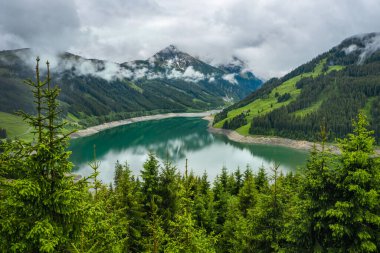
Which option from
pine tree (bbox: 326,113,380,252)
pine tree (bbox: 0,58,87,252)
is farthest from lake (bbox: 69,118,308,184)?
pine tree (bbox: 0,58,87,252)

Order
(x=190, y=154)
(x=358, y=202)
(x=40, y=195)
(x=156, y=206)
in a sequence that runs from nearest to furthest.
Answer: (x=40, y=195) < (x=358, y=202) < (x=156, y=206) < (x=190, y=154)

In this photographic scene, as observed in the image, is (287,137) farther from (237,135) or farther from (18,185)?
(18,185)

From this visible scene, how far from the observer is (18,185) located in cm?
872

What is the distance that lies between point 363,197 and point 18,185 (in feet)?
43.2

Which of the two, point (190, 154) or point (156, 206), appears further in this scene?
point (190, 154)

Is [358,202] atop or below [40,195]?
below

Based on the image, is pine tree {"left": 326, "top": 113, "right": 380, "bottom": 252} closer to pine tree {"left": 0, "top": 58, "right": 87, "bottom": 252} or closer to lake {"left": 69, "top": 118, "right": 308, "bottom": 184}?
pine tree {"left": 0, "top": 58, "right": 87, "bottom": 252}

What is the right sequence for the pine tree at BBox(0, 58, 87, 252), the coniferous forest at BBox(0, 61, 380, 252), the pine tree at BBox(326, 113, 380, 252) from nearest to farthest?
the pine tree at BBox(0, 58, 87, 252) < the coniferous forest at BBox(0, 61, 380, 252) < the pine tree at BBox(326, 113, 380, 252)

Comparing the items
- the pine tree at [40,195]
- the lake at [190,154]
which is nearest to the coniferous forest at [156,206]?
the pine tree at [40,195]

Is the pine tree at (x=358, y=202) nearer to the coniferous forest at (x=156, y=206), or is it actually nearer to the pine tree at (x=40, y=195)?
the coniferous forest at (x=156, y=206)

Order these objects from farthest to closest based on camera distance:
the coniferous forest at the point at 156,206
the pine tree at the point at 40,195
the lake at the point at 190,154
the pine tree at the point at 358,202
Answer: the lake at the point at 190,154, the pine tree at the point at 358,202, the coniferous forest at the point at 156,206, the pine tree at the point at 40,195

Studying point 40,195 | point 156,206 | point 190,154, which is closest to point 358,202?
point 156,206

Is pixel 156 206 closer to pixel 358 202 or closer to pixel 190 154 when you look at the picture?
pixel 358 202

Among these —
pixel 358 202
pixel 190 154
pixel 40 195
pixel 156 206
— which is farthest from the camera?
pixel 190 154
